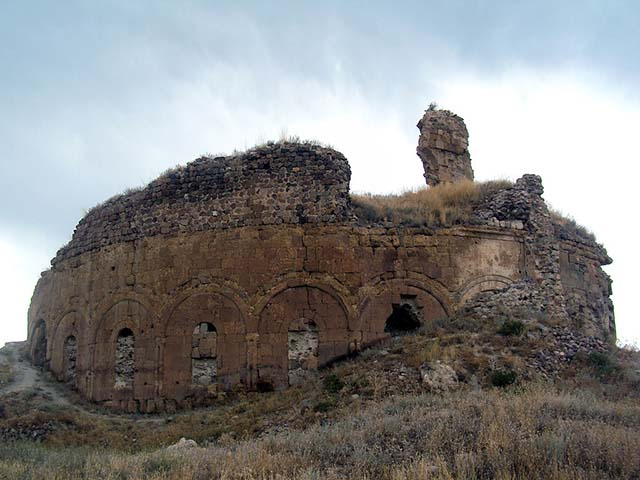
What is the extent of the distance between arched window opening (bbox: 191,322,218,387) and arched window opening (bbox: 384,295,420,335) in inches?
132

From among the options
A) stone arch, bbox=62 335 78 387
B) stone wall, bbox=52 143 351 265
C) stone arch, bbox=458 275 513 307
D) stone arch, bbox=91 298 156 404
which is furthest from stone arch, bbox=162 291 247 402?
stone arch, bbox=458 275 513 307

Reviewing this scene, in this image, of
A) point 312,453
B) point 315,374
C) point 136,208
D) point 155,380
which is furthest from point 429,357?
point 136,208

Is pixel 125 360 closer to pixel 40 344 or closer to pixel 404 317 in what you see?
pixel 40 344

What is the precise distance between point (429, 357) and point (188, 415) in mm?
4538

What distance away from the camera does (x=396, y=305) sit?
46.2ft

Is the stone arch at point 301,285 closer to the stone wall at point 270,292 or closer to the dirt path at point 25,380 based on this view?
the stone wall at point 270,292

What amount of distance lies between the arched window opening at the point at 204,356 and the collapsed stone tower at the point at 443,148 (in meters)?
6.83

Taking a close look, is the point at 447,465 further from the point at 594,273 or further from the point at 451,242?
the point at 594,273

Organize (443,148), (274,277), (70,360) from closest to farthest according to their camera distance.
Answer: (274,277)
(70,360)
(443,148)

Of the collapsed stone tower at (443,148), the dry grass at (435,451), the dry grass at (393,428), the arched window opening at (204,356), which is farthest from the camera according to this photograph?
the collapsed stone tower at (443,148)

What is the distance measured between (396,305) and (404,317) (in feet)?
1.16

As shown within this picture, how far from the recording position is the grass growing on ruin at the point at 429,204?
14.6 meters

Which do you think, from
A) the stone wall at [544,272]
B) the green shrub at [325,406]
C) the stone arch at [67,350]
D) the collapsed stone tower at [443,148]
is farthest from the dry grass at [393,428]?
the collapsed stone tower at [443,148]

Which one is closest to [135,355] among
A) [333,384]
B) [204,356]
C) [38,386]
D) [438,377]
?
[204,356]
